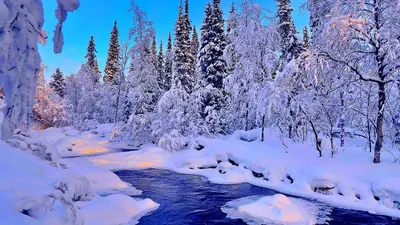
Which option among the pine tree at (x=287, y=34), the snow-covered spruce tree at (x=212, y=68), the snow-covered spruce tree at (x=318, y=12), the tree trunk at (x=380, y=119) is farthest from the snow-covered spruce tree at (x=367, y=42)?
the snow-covered spruce tree at (x=212, y=68)

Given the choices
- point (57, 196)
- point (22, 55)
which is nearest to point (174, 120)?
point (57, 196)

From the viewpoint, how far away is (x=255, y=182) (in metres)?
12.8

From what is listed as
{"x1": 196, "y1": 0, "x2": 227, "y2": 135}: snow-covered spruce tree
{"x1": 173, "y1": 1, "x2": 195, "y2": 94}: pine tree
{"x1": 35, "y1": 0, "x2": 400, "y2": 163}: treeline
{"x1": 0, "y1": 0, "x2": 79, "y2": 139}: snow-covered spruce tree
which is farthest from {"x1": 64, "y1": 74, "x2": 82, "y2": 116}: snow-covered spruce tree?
{"x1": 0, "y1": 0, "x2": 79, "y2": 139}: snow-covered spruce tree

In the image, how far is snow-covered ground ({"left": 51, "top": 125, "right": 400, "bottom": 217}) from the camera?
Result: 9516mm

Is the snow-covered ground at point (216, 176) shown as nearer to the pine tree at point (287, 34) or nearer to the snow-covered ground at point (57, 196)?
the snow-covered ground at point (57, 196)

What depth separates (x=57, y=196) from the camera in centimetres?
456

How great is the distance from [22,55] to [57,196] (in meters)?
2.89

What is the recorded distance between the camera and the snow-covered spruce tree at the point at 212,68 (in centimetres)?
2228

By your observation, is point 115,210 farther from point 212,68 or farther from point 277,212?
point 212,68

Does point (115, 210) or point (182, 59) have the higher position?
point (182, 59)

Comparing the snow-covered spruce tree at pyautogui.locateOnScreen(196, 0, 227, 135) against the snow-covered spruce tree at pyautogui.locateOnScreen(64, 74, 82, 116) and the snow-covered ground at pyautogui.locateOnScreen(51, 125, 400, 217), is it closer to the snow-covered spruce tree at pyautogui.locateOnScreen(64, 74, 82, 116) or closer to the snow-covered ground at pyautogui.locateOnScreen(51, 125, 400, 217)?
the snow-covered ground at pyautogui.locateOnScreen(51, 125, 400, 217)

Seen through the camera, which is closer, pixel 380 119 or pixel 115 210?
pixel 115 210

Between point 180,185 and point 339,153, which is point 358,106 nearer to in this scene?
point 339,153

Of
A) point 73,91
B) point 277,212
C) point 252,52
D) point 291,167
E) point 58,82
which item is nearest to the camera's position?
point 277,212
